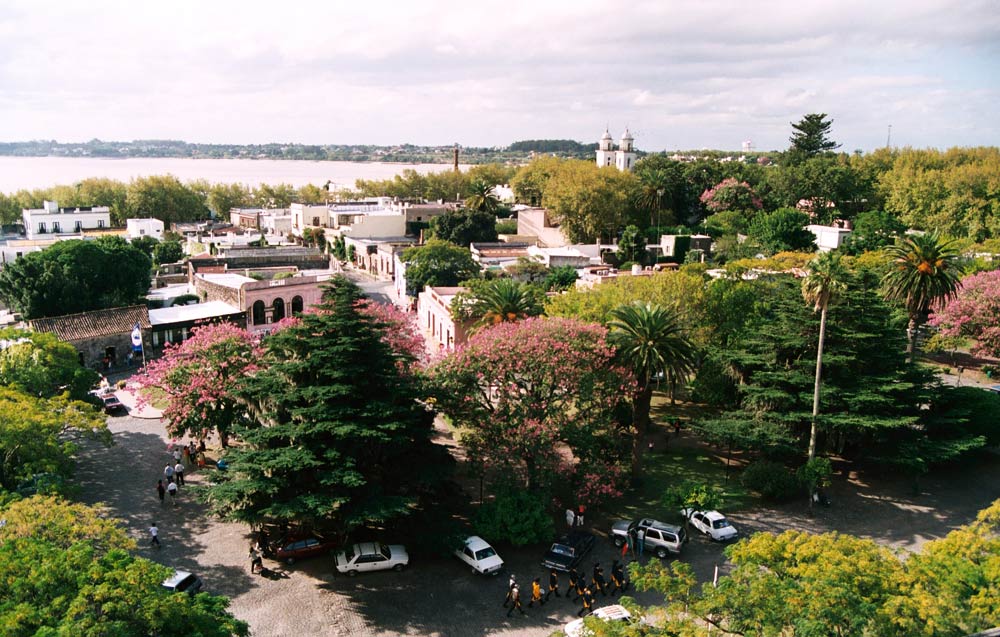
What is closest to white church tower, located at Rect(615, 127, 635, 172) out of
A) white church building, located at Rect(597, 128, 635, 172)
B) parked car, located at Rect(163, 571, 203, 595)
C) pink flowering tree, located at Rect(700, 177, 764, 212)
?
white church building, located at Rect(597, 128, 635, 172)

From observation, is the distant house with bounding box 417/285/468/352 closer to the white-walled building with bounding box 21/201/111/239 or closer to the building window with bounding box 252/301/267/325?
the building window with bounding box 252/301/267/325

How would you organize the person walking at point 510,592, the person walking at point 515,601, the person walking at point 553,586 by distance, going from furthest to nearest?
the person walking at point 553,586
the person walking at point 510,592
the person walking at point 515,601

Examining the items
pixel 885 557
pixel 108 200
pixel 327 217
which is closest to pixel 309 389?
pixel 885 557

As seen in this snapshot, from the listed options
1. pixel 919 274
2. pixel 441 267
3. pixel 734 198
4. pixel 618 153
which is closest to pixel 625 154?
pixel 618 153

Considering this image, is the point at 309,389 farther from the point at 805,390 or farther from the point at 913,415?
the point at 913,415

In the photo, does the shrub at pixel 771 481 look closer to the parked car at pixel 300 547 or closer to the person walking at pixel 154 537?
the parked car at pixel 300 547

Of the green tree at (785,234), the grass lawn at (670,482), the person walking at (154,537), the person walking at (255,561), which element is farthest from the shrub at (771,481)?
the green tree at (785,234)
